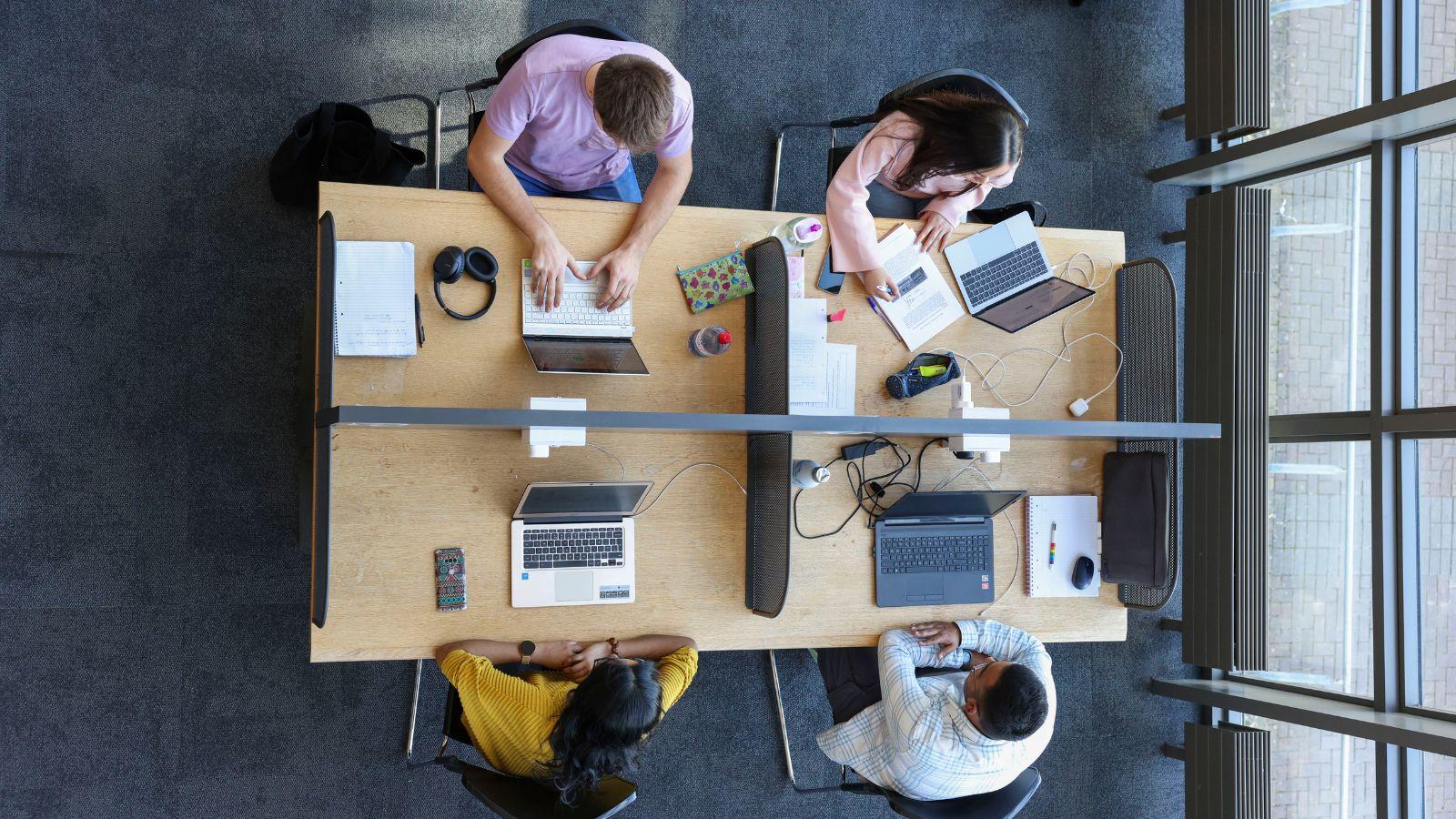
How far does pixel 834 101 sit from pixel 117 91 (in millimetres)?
2224

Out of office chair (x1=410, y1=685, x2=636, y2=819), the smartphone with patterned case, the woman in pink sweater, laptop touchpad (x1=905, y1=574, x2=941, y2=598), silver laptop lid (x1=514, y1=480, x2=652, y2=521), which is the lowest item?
office chair (x1=410, y1=685, x2=636, y2=819)

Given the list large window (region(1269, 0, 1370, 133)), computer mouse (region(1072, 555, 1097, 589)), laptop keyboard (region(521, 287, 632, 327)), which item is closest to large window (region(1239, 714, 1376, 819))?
computer mouse (region(1072, 555, 1097, 589))

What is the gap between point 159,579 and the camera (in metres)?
2.57

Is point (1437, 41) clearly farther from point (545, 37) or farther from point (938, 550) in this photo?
point (545, 37)

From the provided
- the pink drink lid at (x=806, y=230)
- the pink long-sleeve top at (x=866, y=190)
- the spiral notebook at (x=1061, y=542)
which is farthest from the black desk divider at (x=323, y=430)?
the spiral notebook at (x=1061, y=542)

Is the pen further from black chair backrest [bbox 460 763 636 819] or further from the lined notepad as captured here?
Answer: black chair backrest [bbox 460 763 636 819]

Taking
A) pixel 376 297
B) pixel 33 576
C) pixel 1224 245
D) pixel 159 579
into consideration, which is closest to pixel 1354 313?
pixel 1224 245

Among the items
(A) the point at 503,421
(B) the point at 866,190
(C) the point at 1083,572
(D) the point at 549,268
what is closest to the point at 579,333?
(D) the point at 549,268

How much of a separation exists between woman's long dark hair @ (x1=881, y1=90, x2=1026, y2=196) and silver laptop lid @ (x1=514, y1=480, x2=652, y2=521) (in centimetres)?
101

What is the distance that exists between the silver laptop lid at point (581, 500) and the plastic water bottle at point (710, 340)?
1.14 ft

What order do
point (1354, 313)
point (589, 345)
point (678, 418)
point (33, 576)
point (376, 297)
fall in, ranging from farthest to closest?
point (1354, 313) → point (33, 576) → point (589, 345) → point (376, 297) → point (678, 418)

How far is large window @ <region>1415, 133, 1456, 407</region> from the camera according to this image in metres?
2.56

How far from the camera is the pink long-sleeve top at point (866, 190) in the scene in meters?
2.18

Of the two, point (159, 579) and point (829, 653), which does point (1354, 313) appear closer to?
point (829, 653)
